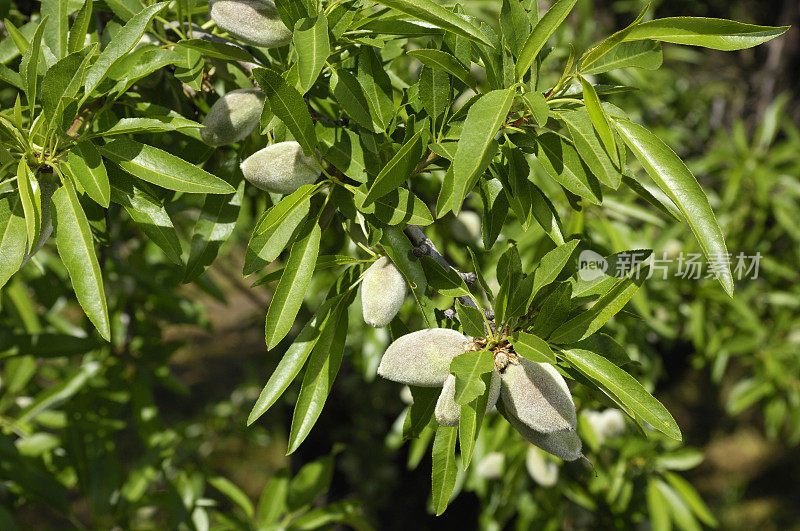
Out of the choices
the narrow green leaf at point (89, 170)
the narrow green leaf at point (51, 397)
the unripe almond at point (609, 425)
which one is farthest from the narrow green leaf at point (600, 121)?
the narrow green leaf at point (51, 397)

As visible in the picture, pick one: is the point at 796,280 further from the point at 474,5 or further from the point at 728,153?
the point at 474,5

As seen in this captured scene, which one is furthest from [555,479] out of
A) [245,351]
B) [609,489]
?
[245,351]

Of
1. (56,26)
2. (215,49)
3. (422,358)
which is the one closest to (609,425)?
(422,358)

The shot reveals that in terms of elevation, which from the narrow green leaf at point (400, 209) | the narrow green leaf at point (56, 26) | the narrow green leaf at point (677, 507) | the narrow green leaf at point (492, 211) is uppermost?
the narrow green leaf at point (56, 26)

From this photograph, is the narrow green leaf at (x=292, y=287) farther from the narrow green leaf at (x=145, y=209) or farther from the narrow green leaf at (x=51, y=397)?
the narrow green leaf at (x=51, y=397)

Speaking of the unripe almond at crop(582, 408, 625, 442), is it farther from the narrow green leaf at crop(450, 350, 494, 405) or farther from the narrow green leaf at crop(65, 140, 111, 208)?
the narrow green leaf at crop(65, 140, 111, 208)
